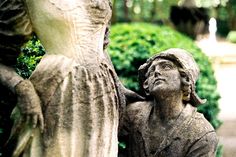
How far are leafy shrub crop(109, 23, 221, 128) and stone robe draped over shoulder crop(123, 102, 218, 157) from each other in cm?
312

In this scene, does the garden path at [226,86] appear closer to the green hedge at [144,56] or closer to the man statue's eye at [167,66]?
the green hedge at [144,56]

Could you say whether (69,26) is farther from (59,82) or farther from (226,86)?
(226,86)

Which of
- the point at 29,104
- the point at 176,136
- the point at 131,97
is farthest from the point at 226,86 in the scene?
the point at 29,104

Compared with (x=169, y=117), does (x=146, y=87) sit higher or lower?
higher

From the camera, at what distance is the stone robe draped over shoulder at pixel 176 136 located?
4.19 metres

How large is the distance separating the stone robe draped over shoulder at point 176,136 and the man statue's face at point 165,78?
187 millimetres

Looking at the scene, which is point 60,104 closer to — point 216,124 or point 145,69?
point 145,69

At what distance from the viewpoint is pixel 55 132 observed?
142 inches

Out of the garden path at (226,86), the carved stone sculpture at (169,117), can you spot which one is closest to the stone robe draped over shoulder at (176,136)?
the carved stone sculpture at (169,117)

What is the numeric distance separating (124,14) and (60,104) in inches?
748

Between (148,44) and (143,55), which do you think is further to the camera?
(148,44)

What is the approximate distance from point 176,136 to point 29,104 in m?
1.00

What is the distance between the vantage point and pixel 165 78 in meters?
4.15

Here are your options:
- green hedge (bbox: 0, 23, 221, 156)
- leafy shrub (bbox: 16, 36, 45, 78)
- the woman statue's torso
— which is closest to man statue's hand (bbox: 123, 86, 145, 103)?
leafy shrub (bbox: 16, 36, 45, 78)
